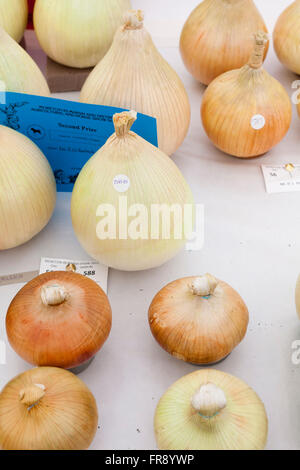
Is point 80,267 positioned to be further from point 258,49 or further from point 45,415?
point 258,49

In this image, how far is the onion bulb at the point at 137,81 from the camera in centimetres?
82

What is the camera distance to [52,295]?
0.62 metres

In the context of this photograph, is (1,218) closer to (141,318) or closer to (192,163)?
(141,318)

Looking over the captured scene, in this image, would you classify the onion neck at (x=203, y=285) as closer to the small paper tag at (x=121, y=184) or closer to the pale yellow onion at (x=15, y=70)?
the small paper tag at (x=121, y=184)

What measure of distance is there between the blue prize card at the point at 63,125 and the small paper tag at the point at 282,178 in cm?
23

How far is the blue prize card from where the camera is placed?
0.82 m

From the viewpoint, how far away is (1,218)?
768 mm

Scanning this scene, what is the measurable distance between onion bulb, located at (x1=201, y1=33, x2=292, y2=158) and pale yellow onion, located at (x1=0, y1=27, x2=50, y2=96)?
293 mm

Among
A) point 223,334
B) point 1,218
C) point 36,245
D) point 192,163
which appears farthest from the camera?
point 192,163

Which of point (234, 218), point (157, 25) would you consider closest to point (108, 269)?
point (234, 218)

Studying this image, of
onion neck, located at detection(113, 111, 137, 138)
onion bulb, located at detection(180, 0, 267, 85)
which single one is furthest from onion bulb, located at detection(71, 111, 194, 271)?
onion bulb, located at detection(180, 0, 267, 85)

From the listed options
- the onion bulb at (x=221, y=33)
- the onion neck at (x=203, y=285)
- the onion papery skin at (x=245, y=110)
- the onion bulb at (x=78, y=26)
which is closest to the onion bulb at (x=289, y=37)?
the onion bulb at (x=221, y=33)

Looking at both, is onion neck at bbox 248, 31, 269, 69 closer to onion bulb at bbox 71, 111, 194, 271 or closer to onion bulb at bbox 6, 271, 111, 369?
onion bulb at bbox 71, 111, 194, 271
